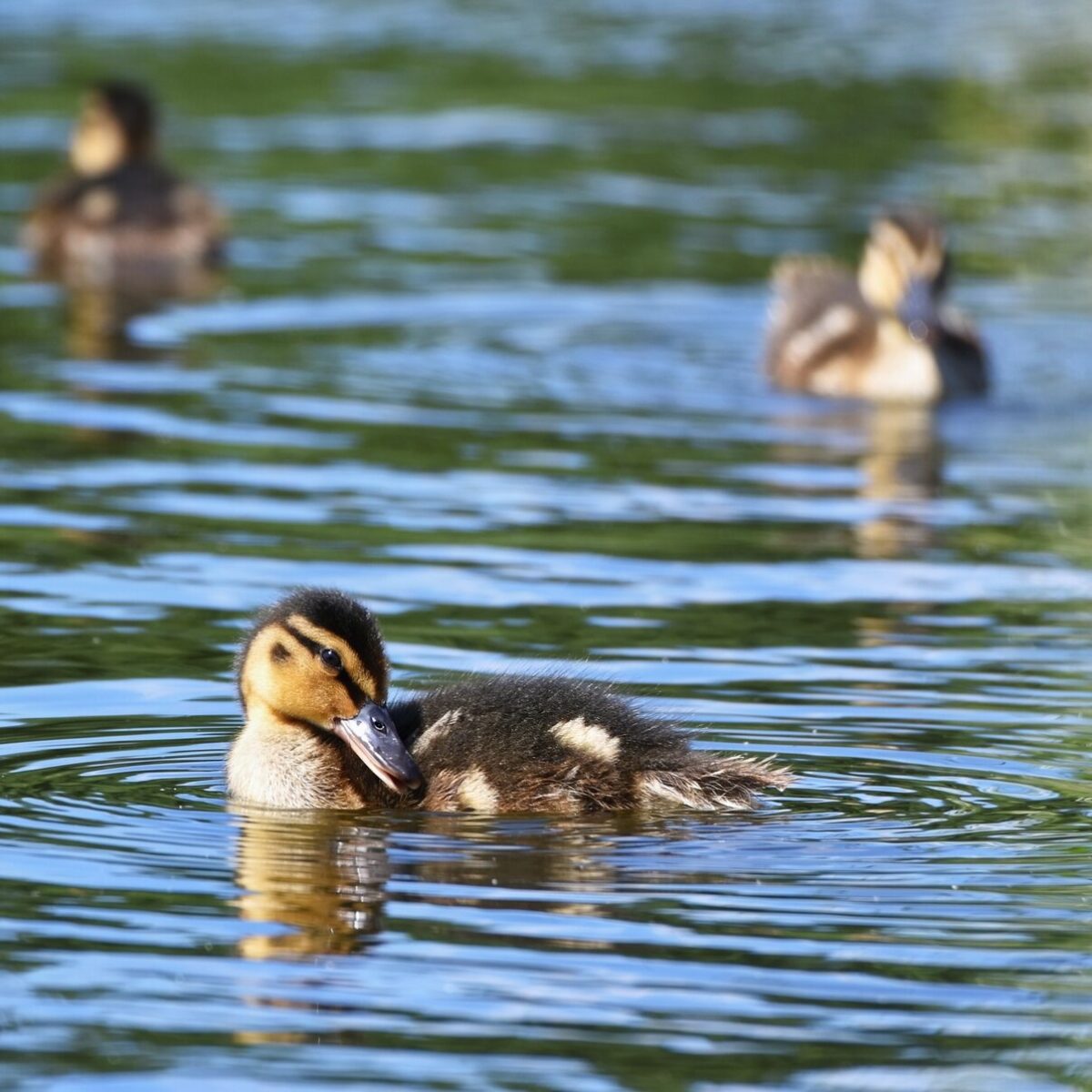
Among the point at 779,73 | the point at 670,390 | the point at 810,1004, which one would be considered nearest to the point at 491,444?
the point at 670,390

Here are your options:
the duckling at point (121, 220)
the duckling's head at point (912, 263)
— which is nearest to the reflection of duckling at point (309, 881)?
the duckling's head at point (912, 263)

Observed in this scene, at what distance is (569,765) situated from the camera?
7.38m

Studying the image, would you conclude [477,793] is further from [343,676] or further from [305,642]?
[305,642]

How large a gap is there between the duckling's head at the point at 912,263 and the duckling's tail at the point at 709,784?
26.7 feet

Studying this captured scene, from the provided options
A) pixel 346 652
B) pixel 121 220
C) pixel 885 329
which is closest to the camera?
pixel 346 652

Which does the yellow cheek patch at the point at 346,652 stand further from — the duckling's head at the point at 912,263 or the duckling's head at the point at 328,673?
the duckling's head at the point at 912,263

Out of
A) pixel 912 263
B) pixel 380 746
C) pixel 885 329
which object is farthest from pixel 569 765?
pixel 912 263

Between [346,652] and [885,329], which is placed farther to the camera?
[885,329]

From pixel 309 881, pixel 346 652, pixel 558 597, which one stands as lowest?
pixel 309 881

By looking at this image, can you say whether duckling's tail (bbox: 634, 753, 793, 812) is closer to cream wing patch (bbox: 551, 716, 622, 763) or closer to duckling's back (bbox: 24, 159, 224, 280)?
cream wing patch (bbox: 551, 716, 622, 763)

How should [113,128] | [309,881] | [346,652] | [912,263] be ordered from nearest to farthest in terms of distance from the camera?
[309,881] < [346,652] < [912,263] < [113,128]

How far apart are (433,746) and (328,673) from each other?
0.35m

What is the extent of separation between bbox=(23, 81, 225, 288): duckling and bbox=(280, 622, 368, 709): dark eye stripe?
36.3ft

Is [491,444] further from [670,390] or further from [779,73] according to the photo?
[779,73]
